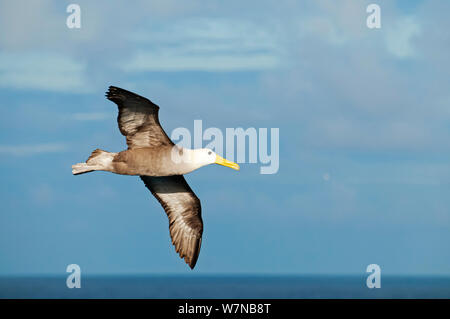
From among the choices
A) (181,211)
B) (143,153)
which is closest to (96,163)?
(143,153)

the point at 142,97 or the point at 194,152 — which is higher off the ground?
the point at 142,97

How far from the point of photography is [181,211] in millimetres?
17391

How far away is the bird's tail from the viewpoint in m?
15.5

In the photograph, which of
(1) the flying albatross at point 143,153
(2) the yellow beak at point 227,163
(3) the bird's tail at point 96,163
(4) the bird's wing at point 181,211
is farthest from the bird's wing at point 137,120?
(4) the bird's wing at point 181,211

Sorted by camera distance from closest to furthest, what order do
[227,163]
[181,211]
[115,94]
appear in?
[115,94] < [227,163] < [181,211]

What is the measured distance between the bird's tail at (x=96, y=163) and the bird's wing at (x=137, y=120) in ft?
2.08

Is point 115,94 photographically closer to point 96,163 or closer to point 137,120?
point 137,120

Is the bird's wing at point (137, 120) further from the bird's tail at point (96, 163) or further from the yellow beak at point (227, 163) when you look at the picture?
the yellow beak at point (227, 163)

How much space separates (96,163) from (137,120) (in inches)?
51.9

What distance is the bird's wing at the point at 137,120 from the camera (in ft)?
49.2
